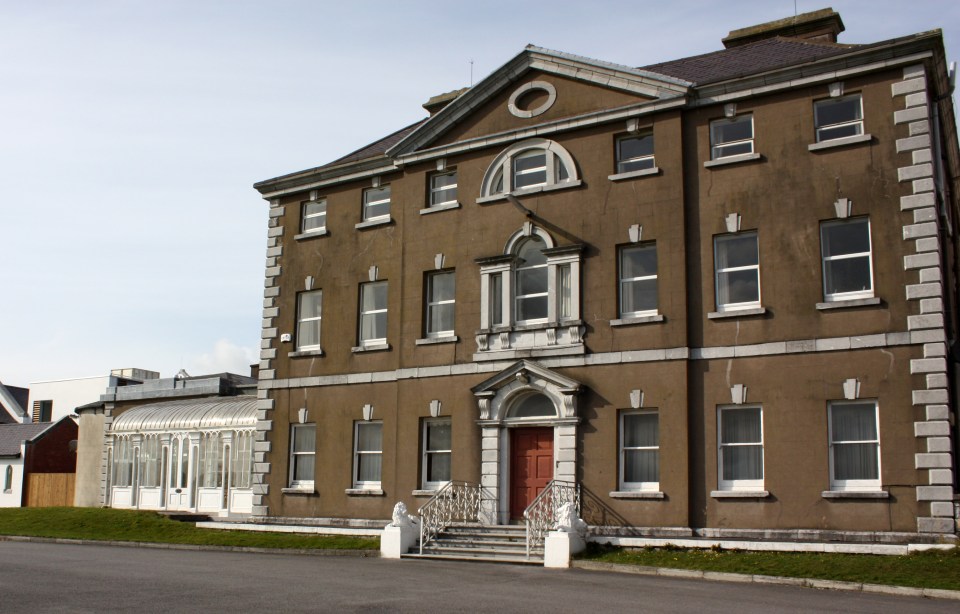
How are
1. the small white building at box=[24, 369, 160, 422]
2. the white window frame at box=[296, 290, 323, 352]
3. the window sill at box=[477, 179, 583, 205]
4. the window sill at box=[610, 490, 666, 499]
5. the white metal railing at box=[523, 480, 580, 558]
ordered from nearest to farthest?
the white metal railing at box=[523, 480, 580, 558]
the window sill at box=[610, 490, 666, 499]
the window sill at box=[477, 179, 583, 205]
the white window frame at box=[296, 290, 323, 352]
the small white building at box=[24, 369, 160, 422]

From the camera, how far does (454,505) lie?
23.7 meters

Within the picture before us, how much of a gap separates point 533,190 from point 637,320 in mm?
4417

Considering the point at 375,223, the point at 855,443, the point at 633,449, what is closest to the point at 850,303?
the point at 855,443

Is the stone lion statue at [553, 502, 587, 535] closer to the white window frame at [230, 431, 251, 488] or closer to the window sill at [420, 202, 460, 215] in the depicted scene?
the window sill at [420, 202, 460, 215]

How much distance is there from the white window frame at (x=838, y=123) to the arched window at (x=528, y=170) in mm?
5656

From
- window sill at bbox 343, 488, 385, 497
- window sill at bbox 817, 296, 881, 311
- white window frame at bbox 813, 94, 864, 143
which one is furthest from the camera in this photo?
window sill at bbox 343, 488, 385, 497

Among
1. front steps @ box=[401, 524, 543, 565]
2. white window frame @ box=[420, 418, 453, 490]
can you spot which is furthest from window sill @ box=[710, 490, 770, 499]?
white window frame @ box=[420, 418, 453, 490]

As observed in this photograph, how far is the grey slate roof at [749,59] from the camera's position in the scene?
22.4 meters

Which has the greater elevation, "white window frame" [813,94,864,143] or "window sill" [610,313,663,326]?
"white window frame" [813,94,864,143]

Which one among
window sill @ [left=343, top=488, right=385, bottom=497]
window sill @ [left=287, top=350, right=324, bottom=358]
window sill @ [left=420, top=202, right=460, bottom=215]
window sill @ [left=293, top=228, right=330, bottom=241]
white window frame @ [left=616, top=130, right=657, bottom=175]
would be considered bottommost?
window sill @ [left=343, top=488, right=385, bottom=497]

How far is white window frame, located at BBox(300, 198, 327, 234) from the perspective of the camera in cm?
2906

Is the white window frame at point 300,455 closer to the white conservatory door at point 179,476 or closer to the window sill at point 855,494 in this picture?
the white conservatory door at point 179,476

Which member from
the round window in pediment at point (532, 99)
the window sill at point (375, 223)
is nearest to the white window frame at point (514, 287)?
the round window in pediment at point (532, 99)

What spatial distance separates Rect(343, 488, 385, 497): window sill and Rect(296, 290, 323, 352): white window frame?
4.31 m
